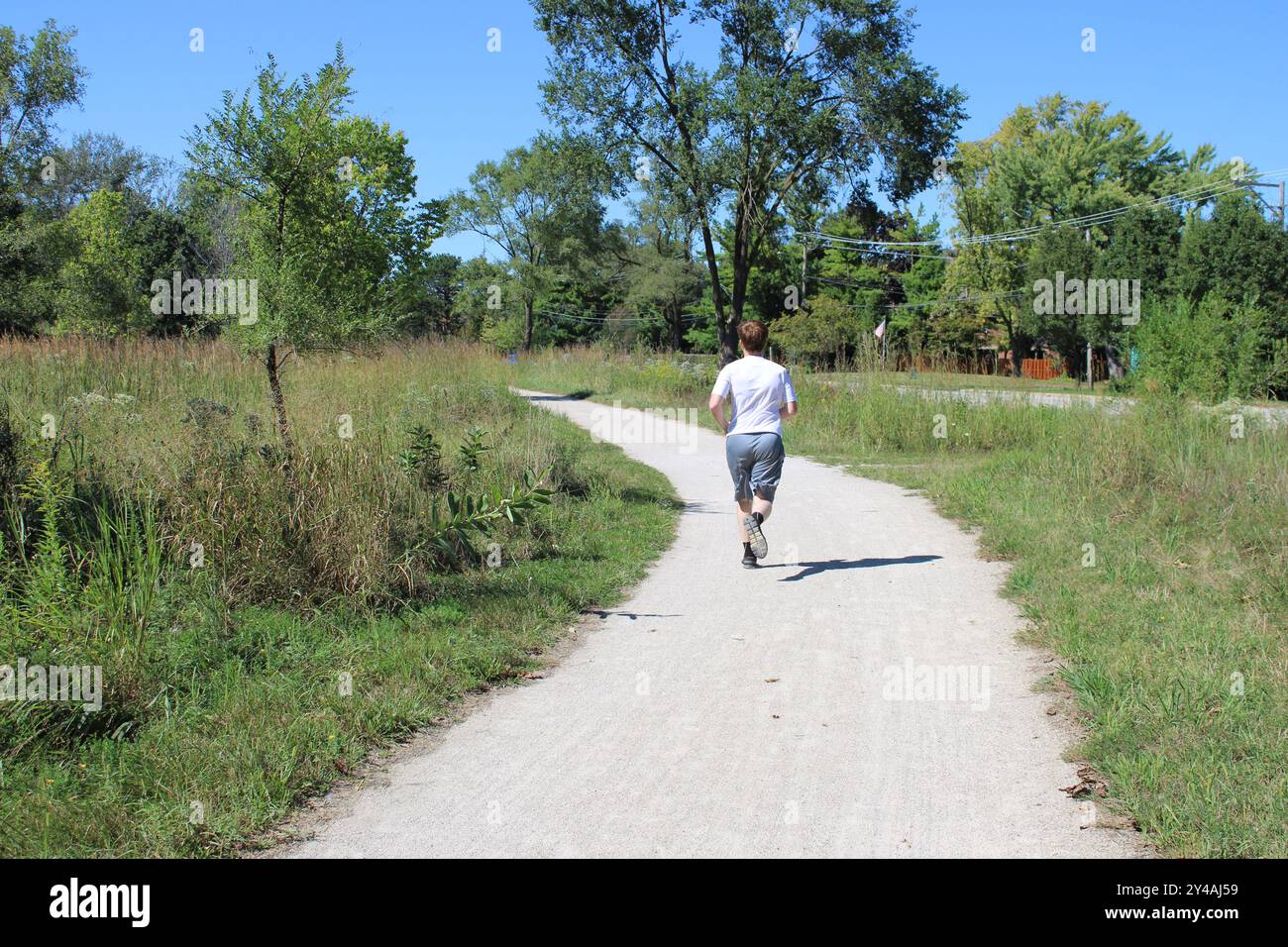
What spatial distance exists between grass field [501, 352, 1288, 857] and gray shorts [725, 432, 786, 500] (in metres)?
2.10

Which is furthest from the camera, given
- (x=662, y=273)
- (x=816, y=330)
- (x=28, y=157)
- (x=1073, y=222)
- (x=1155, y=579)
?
(x=662, y=273)

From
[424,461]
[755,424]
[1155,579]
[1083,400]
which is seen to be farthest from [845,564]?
[1083,400]

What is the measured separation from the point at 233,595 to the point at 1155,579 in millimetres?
6474

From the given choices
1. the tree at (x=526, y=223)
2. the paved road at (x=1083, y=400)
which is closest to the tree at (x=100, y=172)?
the tree at (x=526, y=223)

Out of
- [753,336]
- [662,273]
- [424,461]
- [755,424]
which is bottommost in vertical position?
[424,461]

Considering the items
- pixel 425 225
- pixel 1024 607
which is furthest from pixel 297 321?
pixel 425 225

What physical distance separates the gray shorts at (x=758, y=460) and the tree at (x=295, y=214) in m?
3.42

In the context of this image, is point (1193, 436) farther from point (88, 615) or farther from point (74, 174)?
point (74, 174)

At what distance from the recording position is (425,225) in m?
26.0

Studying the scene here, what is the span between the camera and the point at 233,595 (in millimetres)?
6203

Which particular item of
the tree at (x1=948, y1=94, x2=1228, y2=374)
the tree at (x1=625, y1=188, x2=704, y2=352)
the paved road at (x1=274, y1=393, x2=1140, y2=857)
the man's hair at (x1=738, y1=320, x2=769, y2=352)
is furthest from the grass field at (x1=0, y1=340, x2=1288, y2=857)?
the tree at (x1=625, y1=188, x2=704, y2=352)

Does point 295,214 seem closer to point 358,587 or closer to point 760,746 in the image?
point 358,587

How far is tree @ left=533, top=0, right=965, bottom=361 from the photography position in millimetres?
26531
